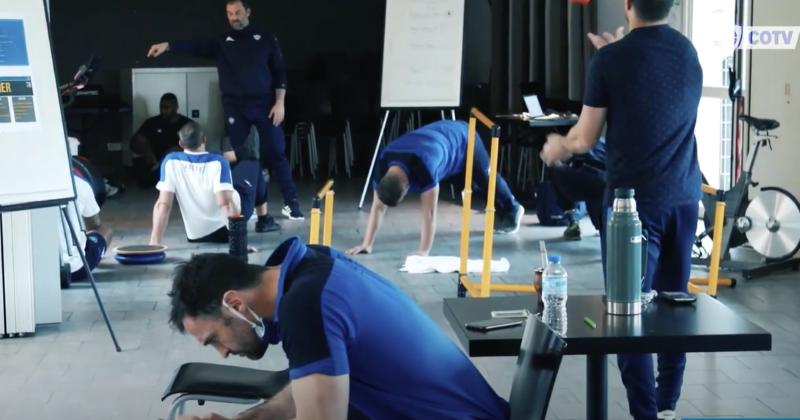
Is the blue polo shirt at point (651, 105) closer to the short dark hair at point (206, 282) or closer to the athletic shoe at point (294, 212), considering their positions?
the short dark hair at point (206, 282)

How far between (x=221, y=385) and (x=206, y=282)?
0.82 metres

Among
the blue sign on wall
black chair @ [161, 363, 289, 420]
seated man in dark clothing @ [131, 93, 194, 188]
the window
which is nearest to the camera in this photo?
black chair @ [161, 363, 289, 420]

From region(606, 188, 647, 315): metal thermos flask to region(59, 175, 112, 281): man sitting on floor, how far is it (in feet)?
14.3

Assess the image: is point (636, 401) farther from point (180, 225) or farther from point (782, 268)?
point (180, 225)

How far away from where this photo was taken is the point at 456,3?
9.13 meters

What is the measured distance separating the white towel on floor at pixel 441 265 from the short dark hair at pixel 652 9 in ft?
11.5

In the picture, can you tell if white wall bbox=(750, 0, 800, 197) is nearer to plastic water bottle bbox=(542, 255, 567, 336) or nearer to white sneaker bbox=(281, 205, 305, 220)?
white sneaker bbox=(281, 205, 305, 220)

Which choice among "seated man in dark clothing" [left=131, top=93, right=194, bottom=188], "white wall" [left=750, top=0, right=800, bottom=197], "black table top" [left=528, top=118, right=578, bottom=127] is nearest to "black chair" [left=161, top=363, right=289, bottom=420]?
"white wall" [left=750, top=0, right=800, bottom=197]

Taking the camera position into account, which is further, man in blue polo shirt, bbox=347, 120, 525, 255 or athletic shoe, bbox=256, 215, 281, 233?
athletic shoe, bbox=256, 215, 281, 233

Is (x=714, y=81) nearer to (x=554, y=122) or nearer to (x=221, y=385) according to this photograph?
(x=554, y=122)

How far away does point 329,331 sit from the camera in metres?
2.26

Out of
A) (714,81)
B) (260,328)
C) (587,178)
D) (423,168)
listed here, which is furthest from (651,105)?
(714,81)

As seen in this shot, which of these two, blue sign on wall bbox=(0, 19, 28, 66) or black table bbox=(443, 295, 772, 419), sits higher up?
blue sign on wall bbox=(0, 19, 28, 66)

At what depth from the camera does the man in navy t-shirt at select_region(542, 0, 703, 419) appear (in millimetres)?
3557
